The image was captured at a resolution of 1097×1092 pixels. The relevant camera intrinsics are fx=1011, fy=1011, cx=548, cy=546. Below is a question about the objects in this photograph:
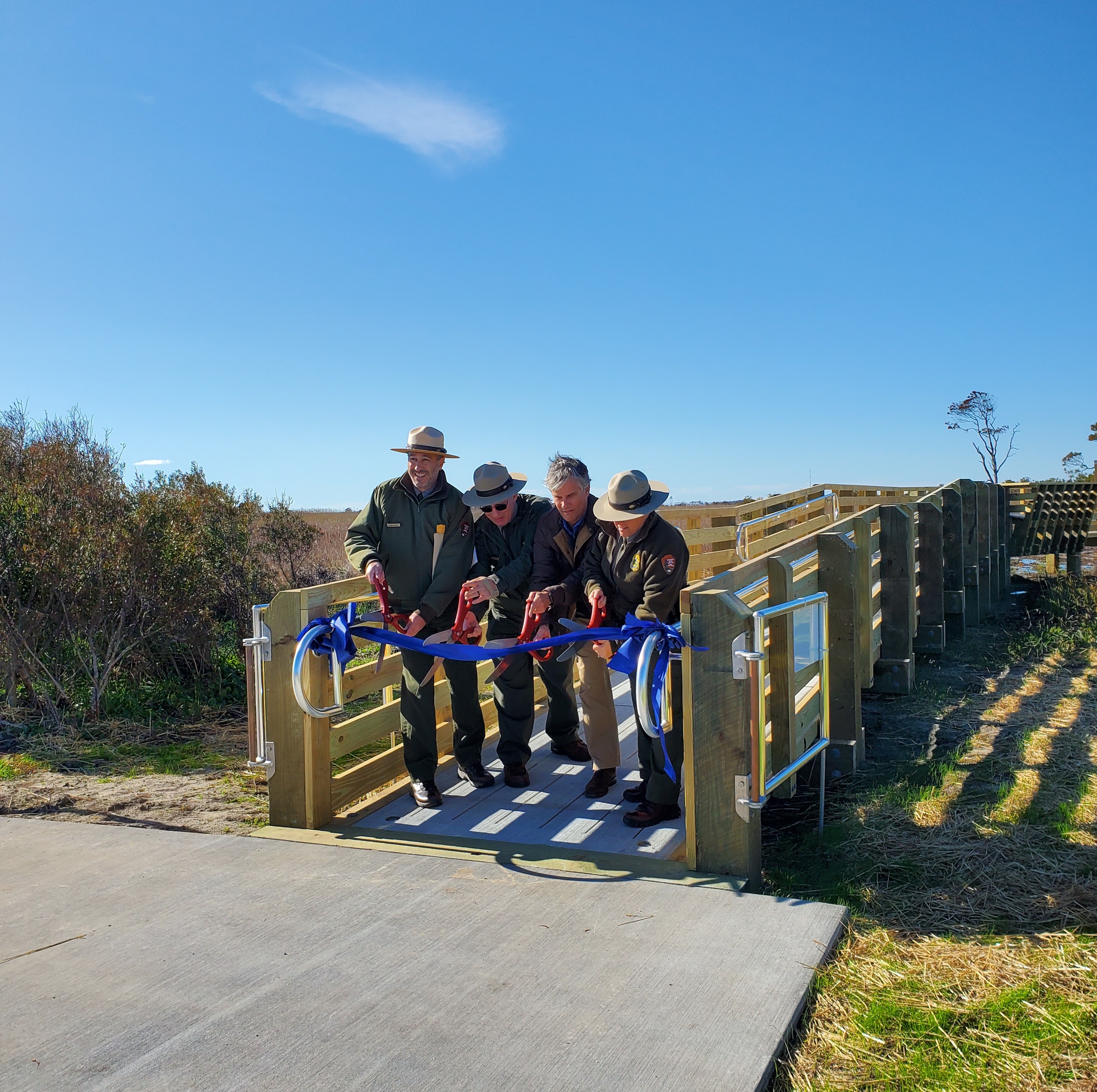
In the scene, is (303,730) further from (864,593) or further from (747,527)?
(747,527)

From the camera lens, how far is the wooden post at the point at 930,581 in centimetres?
1060

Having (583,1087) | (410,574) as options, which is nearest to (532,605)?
(410,574)

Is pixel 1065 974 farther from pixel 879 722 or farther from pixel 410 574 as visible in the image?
pixel 879 722

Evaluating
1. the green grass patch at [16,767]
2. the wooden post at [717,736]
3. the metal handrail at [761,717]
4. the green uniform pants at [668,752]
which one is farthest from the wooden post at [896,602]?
the green grass patch at [16,767]

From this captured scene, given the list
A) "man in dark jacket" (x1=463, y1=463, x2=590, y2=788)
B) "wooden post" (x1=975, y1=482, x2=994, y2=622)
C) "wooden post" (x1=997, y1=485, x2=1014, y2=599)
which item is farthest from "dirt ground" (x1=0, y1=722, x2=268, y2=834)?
"wooden post" (x1=997, y1=485, x2=1014, y2=599)

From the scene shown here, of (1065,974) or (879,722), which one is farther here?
(879,722)

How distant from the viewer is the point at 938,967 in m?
3.50

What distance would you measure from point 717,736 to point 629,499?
1.11m

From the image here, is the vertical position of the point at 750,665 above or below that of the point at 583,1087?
above

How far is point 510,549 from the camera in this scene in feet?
17.6

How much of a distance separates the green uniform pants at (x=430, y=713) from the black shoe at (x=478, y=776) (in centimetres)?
2

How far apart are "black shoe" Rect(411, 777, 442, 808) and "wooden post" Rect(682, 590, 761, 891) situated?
1541 millimetres

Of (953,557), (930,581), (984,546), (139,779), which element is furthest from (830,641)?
(984,546)

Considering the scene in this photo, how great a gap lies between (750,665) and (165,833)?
2.90 m
